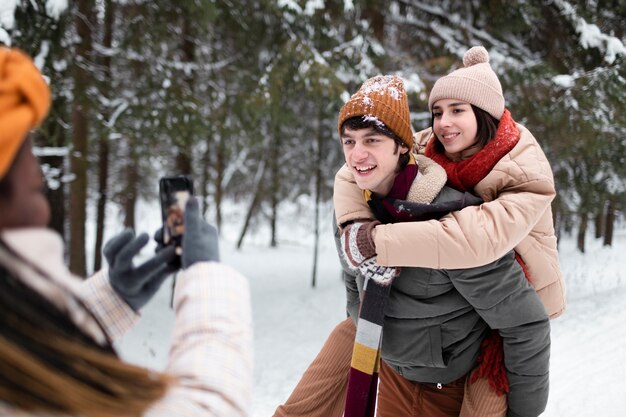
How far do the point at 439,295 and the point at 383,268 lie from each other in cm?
→ 27

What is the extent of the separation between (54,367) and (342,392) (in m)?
1.85

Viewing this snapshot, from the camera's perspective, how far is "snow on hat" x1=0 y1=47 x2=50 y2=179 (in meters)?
0.86

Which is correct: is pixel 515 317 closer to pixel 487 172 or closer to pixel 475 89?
pixel 487 172

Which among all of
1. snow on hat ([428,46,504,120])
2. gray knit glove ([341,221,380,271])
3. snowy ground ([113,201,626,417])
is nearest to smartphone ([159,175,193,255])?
gray knit glove ([341,221,380,271])

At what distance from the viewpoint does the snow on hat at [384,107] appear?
218cm

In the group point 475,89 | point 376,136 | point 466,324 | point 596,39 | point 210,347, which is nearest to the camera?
point 210,347

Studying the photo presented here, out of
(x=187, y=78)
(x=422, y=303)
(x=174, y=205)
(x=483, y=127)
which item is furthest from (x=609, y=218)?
(x=174, y=205)

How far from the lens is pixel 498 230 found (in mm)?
1842

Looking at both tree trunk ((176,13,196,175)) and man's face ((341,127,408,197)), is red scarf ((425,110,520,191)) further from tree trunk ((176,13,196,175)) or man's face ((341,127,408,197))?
tree trunk ((176,13,196,175))

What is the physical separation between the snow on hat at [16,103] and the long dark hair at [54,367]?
0.18 m

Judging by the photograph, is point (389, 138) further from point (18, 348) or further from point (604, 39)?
point (604, 39)

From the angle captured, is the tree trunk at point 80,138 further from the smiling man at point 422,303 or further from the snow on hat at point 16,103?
the snow on hat at point 16,103

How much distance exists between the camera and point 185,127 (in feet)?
26.6

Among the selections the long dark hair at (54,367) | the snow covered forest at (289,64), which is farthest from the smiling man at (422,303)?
the snow covered forest at (289,64)
